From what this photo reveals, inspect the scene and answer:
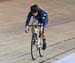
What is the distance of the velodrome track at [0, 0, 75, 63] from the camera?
9.72m

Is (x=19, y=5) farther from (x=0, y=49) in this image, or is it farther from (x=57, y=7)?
(x=0, y=49)

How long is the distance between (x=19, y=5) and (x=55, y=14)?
3.58m

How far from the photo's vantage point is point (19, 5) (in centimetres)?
2223

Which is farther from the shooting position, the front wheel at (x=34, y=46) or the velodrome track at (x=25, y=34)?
the velodrome track at (x=25, y=34)

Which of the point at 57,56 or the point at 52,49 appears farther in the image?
the point at 52,49

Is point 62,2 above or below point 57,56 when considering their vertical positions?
below

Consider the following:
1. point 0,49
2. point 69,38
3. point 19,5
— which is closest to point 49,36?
point 69,38

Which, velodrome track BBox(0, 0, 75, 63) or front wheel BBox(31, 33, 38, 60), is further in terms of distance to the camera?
velodrome track BBox(0, 0, 75, 63)

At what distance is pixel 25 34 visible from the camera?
43.3 feet

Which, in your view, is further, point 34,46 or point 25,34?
point 25,34

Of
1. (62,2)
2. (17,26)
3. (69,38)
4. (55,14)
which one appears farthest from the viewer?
(62,2)

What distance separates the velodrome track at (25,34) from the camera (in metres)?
9.72

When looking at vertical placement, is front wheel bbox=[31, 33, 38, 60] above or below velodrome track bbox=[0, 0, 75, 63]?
Answer: above

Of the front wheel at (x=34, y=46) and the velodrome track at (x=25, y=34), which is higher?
the front wheel at (x=34, y=46)
